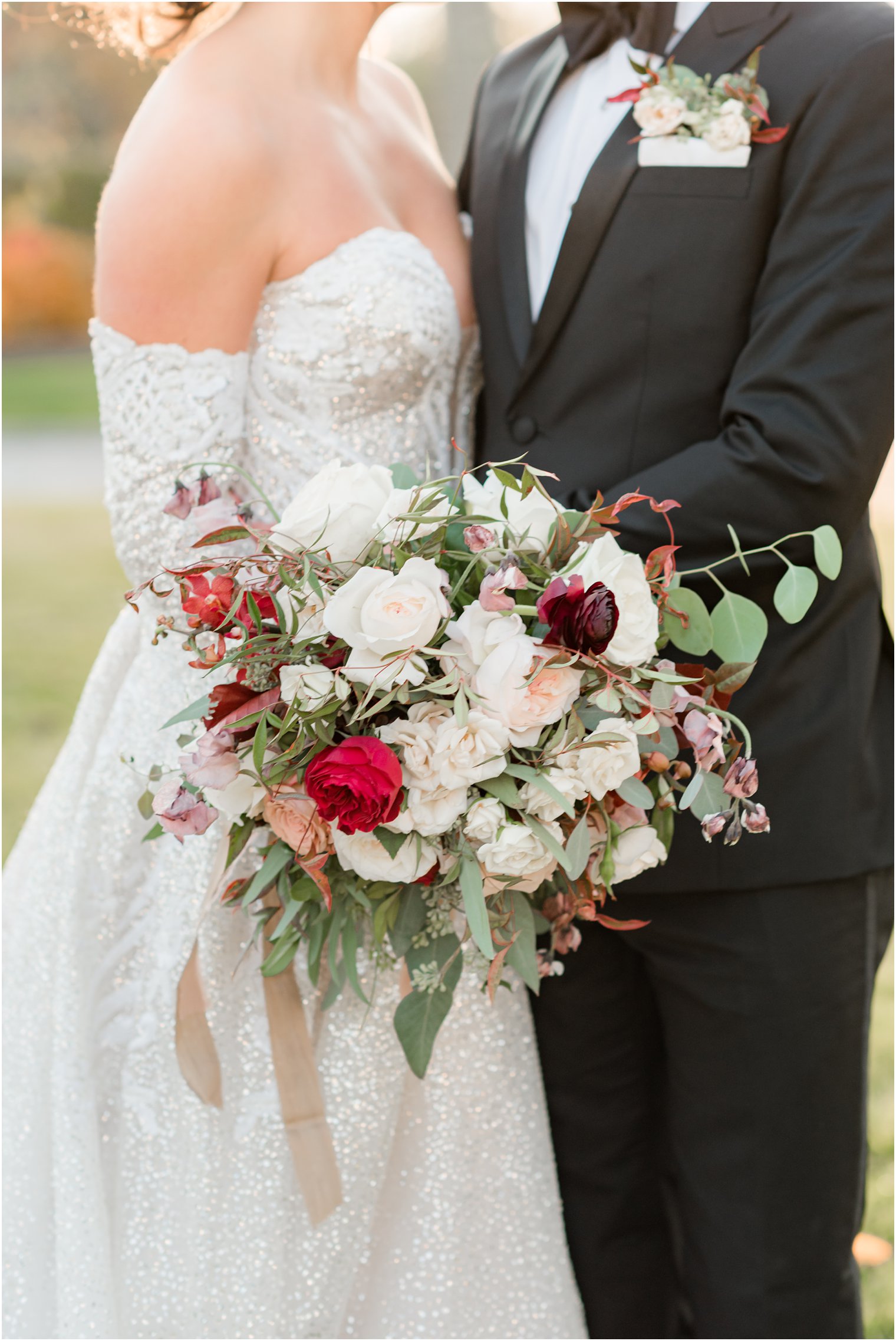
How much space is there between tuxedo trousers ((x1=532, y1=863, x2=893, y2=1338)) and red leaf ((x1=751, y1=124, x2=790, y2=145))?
Result: 1010 millimetres

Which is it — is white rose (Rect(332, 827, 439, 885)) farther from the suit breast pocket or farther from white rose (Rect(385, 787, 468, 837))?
the suit breast pocket

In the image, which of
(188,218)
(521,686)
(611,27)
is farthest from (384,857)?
(611,27)

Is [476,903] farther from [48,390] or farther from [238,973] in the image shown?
[48,390]

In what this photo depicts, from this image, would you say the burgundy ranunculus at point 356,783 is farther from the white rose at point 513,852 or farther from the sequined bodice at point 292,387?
the sequined bodice at point 292,387

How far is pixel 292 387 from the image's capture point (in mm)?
1791

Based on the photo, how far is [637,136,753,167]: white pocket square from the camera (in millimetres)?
1632

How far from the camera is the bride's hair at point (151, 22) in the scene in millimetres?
1908

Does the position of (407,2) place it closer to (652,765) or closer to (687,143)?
(687,143)

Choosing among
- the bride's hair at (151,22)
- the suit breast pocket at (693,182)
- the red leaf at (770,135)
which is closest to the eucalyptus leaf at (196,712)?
the suit breast pocket at (693,182)

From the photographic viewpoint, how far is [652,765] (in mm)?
1357

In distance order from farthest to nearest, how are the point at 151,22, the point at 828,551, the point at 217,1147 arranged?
1. the point at 151,22
2. the point at 217,1147
3. the point at 828,551

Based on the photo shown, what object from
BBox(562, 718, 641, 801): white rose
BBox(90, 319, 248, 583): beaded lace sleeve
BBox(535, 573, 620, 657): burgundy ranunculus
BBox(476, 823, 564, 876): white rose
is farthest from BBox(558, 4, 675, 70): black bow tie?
BBox(476, 823, 564, 876): white rose

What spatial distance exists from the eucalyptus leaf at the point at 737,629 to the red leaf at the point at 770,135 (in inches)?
27.8

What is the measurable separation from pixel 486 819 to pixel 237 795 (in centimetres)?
30
